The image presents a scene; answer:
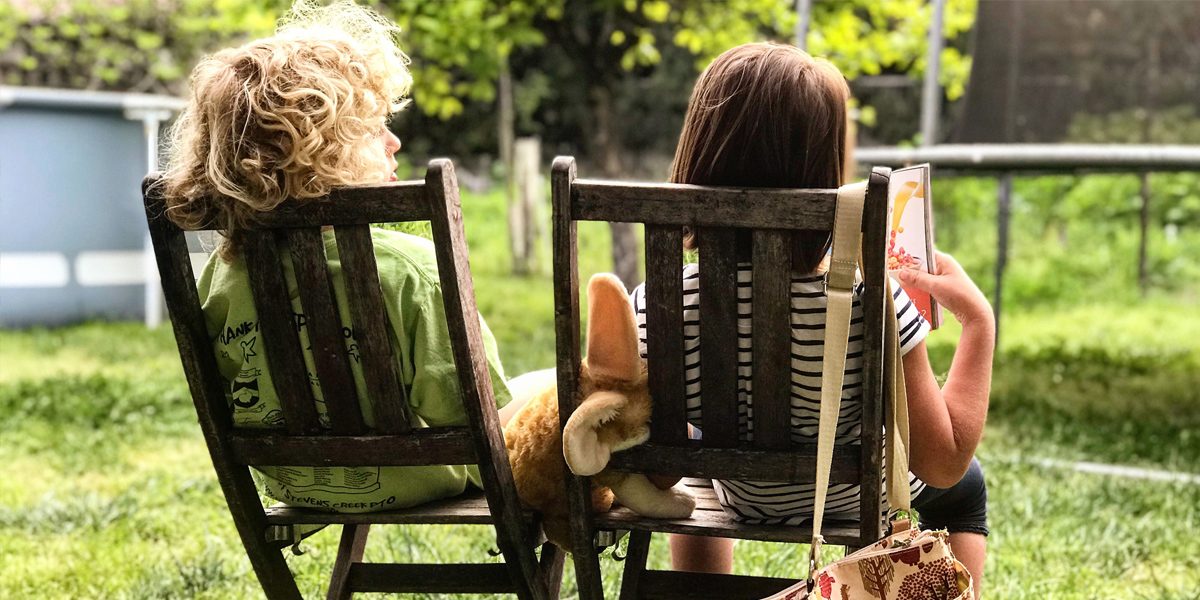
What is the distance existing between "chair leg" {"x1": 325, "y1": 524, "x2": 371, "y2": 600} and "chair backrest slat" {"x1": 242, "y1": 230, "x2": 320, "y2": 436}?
1.39 ft

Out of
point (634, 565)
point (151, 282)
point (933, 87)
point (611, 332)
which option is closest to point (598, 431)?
point (611, 332)

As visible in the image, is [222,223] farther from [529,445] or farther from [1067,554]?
[1067,554]

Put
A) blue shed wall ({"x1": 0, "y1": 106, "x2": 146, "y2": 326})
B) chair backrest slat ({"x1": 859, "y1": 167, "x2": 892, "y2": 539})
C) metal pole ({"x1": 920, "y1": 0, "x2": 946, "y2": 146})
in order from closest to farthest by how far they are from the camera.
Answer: chair backrest slat ({"x1": 859, "y1": 167, "x2": 892, "y2": 539}), metal pole ({"x1": 920, "y1": 0, "x2": 946, "y2": 146}), blue shed wall ({"x1": 0, "y1": 106, "x2": 146, "y2": 326})

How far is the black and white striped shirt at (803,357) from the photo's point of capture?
1777 mm

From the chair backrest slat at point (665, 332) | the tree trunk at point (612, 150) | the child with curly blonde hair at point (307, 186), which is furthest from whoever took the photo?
the tree trunk at point (612, 150)

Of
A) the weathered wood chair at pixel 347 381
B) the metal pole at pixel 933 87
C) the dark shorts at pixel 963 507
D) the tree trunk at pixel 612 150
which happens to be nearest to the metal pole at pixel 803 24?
the metal pole at pixel 933 87

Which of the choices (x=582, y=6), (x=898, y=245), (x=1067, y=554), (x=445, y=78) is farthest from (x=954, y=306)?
(x=445, y=78)

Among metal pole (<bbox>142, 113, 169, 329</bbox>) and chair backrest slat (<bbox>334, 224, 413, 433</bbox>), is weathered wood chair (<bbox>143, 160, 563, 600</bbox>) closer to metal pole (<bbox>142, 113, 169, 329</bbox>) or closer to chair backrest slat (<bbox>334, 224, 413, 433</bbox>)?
chair backrest slat (<bbox>334, 224, 413, 433</bbox>)

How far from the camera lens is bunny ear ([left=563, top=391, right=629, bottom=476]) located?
5.80ft

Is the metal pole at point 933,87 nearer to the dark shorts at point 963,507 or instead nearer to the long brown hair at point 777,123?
the dark shorts at point 963,507

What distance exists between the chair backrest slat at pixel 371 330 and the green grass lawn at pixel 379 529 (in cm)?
111

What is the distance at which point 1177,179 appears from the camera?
10.7 meters

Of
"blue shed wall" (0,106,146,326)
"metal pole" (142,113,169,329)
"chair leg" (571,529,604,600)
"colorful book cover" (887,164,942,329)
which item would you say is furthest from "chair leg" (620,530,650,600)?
"blue shed wall" (0,106,146,326)

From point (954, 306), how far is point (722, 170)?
0.45m
